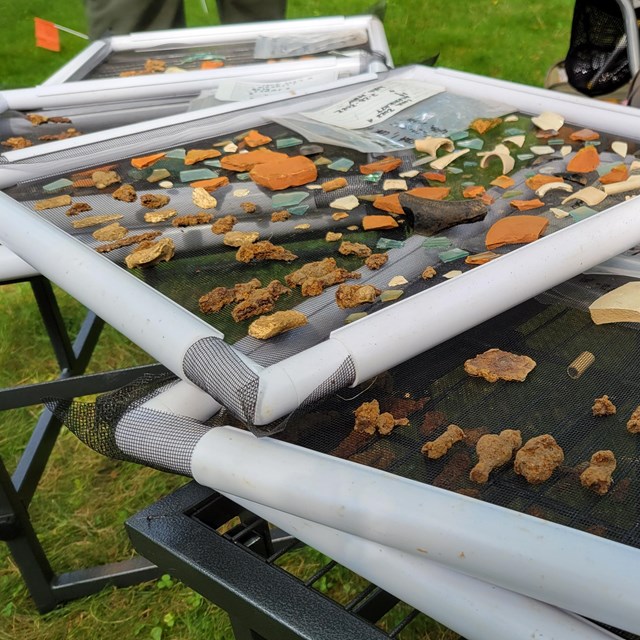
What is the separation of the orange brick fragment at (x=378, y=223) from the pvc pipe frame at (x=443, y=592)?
1.20 ft

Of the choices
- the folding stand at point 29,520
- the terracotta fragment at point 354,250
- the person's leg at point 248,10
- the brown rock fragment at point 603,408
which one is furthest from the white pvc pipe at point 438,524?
the person's leg at point 248,10

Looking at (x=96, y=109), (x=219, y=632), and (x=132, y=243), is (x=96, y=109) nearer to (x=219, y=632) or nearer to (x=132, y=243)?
(x=132, y=243)

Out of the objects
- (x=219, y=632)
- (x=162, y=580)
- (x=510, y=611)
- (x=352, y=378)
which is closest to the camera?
(x=510, y=611)

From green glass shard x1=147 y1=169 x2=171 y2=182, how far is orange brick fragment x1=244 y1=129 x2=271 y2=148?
161 mm

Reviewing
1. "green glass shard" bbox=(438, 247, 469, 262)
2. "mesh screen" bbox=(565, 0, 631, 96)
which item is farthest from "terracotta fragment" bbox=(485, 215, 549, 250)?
"mesh screen" bbox=(565, 0, 631, 96)

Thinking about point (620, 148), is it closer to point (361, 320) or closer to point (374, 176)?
point (374, 176)

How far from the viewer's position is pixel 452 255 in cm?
82

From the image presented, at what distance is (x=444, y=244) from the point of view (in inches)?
33.4

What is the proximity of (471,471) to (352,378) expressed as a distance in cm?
13

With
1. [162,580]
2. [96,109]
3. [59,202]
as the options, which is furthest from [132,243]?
[162,580]

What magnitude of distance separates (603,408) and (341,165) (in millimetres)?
582

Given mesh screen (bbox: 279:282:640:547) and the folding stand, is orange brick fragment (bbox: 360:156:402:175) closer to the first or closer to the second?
mesh screen (bbox: 279:282:640:547)

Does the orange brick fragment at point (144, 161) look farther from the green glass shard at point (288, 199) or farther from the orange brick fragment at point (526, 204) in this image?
the orange brick fragment at point (526, 204)

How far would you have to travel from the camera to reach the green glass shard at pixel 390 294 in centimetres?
74
